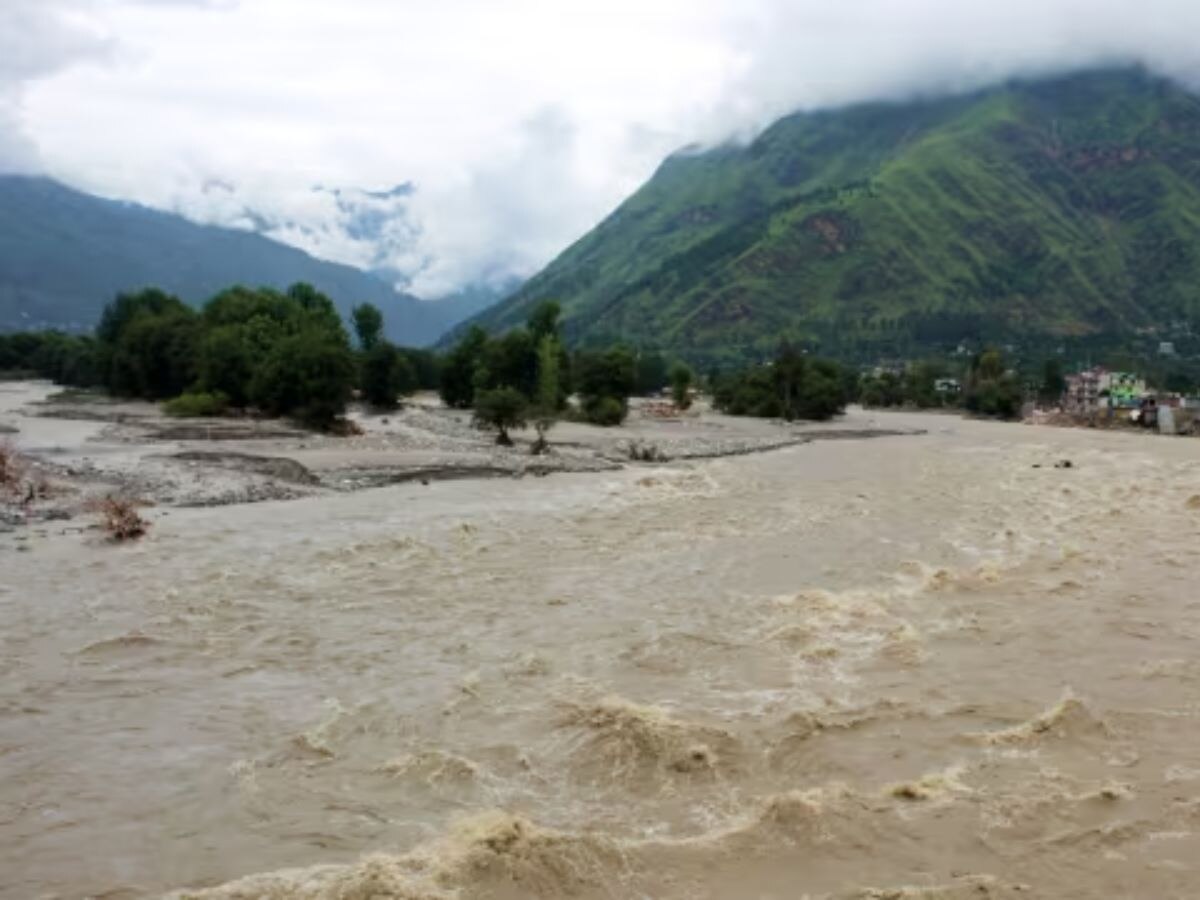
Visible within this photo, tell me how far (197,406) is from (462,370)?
43505 millimetres

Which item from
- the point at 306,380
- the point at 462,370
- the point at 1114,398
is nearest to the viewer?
the point at 306,380

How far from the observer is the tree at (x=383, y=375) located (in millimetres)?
126438

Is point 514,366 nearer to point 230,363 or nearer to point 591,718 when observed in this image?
point 230,363

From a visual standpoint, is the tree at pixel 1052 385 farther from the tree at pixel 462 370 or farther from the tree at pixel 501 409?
the tree at pixel 501 409

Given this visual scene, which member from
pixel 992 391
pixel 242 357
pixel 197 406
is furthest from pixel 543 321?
pixel 992 391

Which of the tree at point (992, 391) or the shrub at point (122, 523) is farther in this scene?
the tree at point (992, 391)

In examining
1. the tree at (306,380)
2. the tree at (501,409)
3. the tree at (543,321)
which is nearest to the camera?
the tree at (501,409)

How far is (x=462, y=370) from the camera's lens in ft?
440

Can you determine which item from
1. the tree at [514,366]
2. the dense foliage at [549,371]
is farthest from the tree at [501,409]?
the tree at [514,366]

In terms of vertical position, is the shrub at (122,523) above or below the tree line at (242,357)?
below

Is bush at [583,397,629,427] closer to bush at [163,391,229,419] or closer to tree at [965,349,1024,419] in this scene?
bush at [163,391,229,419]

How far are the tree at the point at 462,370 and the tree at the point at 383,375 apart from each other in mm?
7175

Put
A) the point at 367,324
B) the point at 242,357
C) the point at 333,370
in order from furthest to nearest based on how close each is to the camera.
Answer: the point at 367,324, the point at 242,357, the point at 333,370

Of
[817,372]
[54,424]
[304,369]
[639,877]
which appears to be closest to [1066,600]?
[639,877]
